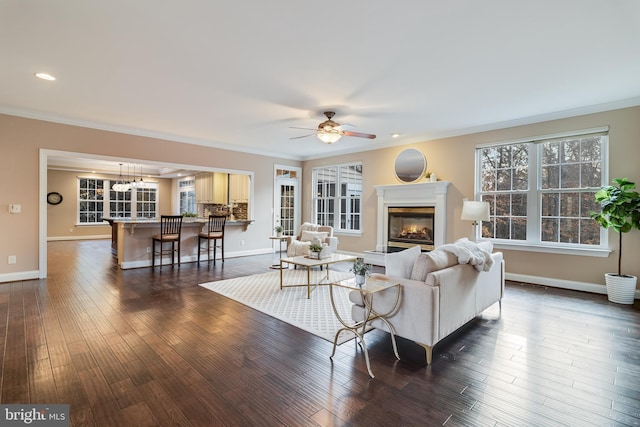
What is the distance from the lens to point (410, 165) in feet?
21.7

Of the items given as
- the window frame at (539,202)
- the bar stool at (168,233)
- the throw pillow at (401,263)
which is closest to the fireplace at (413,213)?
the window frame at (539,202)

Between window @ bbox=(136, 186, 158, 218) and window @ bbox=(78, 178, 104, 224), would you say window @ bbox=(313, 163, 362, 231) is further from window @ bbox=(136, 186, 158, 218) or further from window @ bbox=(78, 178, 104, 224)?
window @ bbox=(78, 178, 104, 224)

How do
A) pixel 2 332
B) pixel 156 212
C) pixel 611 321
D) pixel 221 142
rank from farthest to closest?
pixel 156 212
pixel 221 142
pixel 611 321
pixel 2 332

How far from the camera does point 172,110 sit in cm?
482

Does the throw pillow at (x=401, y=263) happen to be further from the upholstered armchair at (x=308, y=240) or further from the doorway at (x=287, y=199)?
the doorway at (x=287, y=199)

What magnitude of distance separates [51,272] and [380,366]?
6.37m

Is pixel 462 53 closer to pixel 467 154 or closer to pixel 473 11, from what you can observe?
pixel 473 11

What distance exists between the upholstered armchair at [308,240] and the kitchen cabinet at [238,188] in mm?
2748

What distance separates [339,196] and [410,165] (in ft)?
7.14

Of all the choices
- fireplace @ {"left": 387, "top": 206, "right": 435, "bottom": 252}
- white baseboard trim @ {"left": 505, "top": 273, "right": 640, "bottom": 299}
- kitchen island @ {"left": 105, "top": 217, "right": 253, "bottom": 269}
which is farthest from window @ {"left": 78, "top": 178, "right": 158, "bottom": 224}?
white baseboard trim @ {"left": 505, "top": 273, "right": 640, "bottom": 299}

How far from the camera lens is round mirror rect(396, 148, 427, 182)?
6.45 metres

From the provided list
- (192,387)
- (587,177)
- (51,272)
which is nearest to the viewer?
(192,387)

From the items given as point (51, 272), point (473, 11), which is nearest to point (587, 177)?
point (473, 11)

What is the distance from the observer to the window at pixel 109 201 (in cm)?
1119
